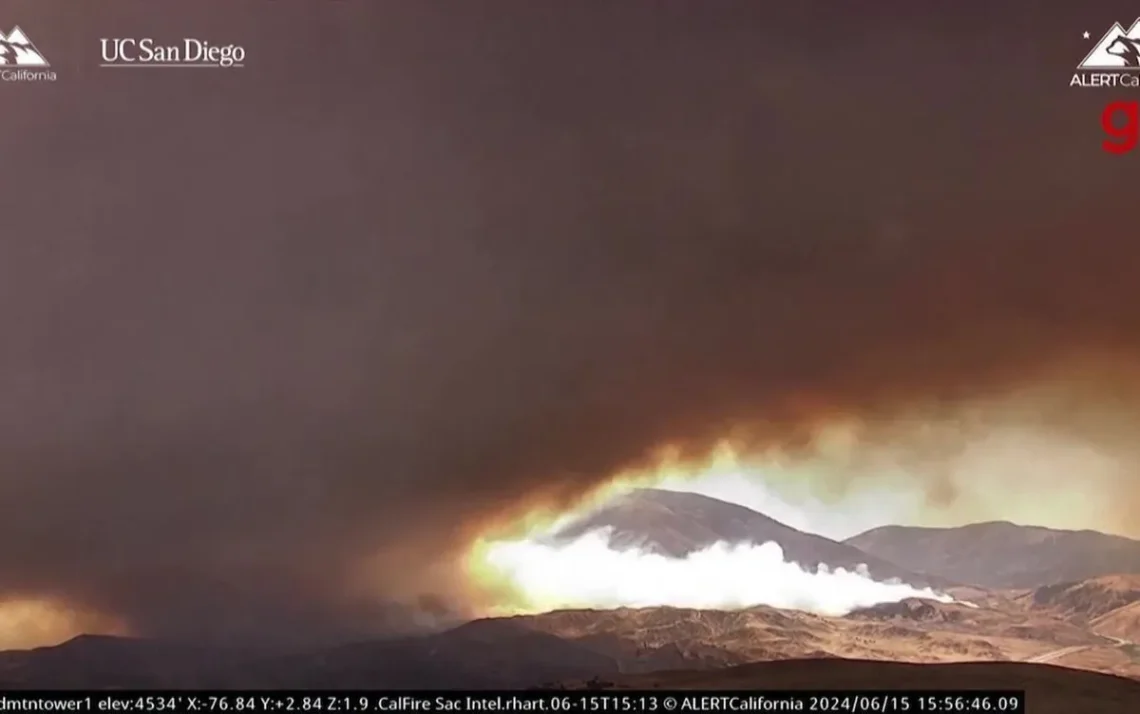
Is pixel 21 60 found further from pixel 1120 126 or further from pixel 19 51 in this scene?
pixel 1120 126

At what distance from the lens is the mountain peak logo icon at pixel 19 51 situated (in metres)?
2.50

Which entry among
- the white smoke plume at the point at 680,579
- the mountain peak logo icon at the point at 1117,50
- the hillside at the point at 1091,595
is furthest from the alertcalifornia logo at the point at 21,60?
the hillside at the point at 1091,595

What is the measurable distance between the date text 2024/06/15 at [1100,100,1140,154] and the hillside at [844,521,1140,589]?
2.86 feet

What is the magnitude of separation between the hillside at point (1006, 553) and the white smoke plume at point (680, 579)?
70 millimetres

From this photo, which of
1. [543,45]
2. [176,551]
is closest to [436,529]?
[176,551]

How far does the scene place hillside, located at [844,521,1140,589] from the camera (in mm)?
2455

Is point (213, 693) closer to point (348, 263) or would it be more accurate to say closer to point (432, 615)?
point (432, 615)

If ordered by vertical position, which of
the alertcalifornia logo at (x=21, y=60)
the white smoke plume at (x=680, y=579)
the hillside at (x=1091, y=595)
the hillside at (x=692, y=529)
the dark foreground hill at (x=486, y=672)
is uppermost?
the alertcalifornia logo at (x=21, y=60)

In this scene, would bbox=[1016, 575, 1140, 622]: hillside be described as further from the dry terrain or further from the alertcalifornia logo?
the alertcalifornia logo

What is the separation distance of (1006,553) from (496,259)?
1.32 meters

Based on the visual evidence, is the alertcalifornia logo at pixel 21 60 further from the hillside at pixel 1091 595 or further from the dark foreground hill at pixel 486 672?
the hillside at pixel 1091 595

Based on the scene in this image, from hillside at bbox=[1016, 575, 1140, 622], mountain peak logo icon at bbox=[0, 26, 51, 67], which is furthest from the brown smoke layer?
hillside at bbox=[1016, 575, 1140, 622]

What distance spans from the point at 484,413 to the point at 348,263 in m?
0.46

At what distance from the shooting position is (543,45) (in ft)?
8.30
